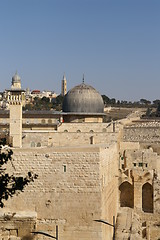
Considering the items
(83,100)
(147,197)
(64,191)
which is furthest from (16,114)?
(83,100)

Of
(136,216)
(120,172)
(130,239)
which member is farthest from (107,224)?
(120,172)

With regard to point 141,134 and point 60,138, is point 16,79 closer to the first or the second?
point 60,138

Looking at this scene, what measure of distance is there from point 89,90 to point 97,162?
1527cm

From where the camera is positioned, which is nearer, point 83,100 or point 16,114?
point 16,114

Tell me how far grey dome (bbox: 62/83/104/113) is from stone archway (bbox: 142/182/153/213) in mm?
7870

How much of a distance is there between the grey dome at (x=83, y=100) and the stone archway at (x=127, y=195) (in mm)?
7800

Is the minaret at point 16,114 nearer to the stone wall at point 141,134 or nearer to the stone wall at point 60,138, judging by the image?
the stone wall at point 60,138

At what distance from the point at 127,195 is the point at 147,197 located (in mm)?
955

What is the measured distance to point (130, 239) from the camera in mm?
13414

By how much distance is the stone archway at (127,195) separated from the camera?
1967cm

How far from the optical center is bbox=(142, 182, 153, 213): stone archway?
19797 mm

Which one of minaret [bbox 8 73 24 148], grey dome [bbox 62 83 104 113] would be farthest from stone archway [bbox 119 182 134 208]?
grey dome [bbox 62 83 104 113]

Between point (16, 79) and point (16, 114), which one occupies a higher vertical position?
point (16, 79)

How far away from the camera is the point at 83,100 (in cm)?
2653
